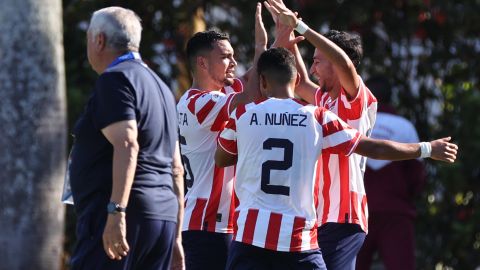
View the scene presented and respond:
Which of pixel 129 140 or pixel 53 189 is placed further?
pixel 53 189

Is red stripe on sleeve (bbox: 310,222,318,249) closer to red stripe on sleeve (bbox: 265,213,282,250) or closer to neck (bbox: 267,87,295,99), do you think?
red stripe on sleeve (bbox: 265,213,282,250)

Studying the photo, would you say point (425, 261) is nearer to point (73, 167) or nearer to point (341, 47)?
point (341, 47)

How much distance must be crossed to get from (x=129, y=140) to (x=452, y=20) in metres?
7.30

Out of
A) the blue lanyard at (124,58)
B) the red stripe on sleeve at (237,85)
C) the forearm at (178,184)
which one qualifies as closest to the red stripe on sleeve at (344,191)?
the red stripe on sleeve at (237,85)

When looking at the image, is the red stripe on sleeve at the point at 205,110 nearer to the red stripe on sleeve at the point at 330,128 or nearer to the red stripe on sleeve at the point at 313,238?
the red stripe on sleeve at the point at 330,128

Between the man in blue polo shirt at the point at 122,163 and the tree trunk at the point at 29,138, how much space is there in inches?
99.6

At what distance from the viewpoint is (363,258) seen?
1114 centimetres

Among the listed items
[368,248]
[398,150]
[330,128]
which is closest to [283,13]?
[330,128]

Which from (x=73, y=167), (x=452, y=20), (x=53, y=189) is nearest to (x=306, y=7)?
(x=452, y=20)

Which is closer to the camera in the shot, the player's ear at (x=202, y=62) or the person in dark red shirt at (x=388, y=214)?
the player's ear at (x=202, y=62)

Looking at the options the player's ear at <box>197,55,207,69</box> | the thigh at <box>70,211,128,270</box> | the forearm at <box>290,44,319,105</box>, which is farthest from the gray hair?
the forearm at <box>290,44,319,105</box>

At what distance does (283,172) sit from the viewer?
7047mm

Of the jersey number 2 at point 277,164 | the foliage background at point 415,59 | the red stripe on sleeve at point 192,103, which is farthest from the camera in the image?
the foliage background at point 415,59

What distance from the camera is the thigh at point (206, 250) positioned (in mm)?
7953
